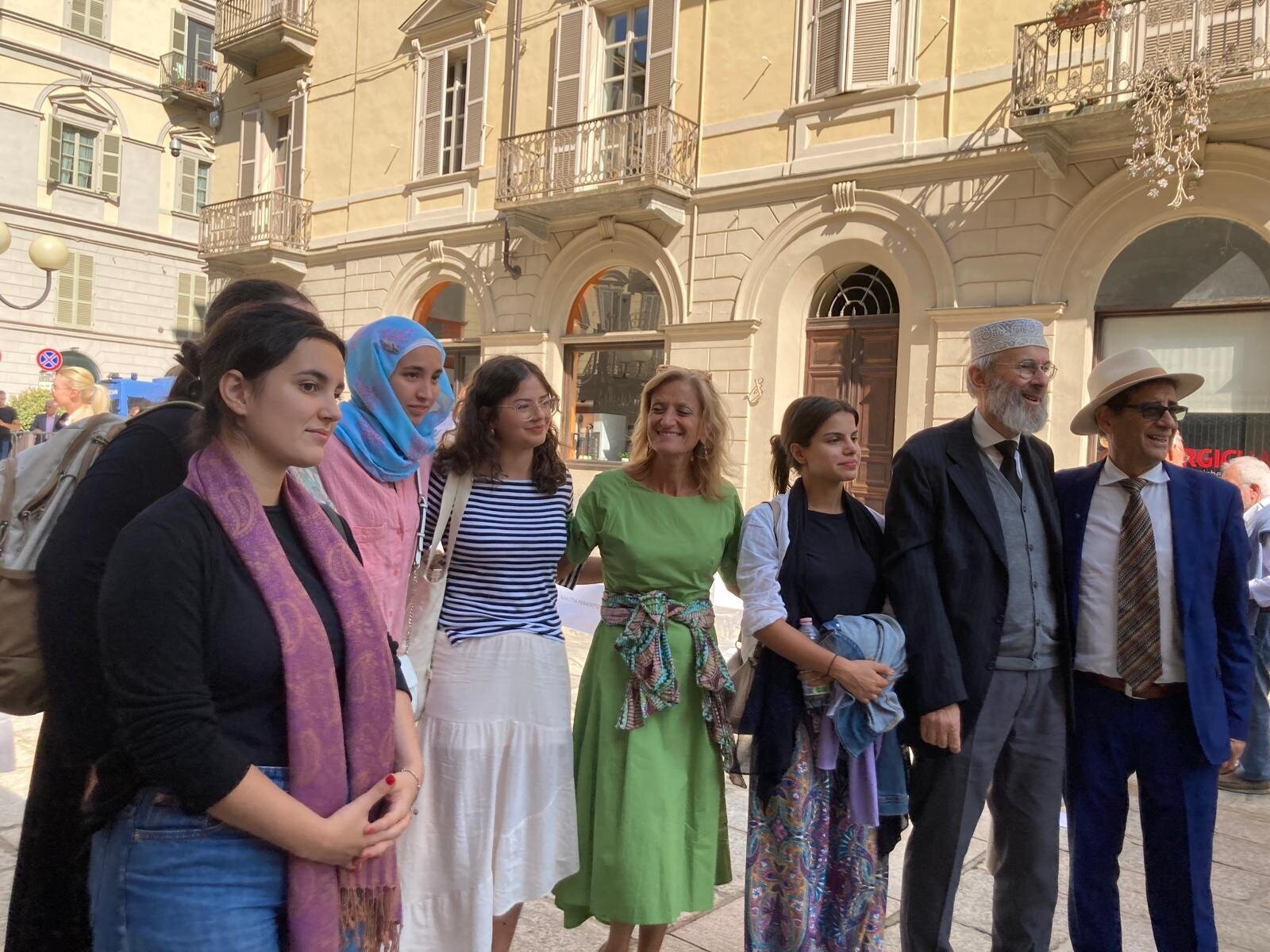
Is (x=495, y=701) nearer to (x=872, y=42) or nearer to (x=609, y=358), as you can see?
(x=872, y=42)

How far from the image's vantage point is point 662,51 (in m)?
13.0

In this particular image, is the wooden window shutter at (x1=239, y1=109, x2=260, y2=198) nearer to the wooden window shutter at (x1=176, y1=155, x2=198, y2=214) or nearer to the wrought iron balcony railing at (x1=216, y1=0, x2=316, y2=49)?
the wrought iron balcony railing at (x1=216, y1=0, x2=316, y2=49)

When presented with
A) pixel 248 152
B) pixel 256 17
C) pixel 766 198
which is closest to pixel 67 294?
pixel 248 152

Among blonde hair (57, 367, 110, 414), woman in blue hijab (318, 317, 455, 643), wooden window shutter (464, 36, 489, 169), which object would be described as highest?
wooden window shutter (464, 36, 489, 169)

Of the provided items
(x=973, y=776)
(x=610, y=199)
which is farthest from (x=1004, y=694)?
(x=610, y=199)

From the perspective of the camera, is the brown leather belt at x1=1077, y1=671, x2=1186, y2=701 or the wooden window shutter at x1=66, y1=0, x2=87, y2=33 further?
the wooden window shutter at x1=66, y1=0, x2=87, y2=33

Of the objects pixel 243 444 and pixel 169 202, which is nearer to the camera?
pixel 243 444

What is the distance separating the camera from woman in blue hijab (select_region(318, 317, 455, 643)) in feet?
8.79

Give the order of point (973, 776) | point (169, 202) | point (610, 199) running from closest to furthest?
point (973, 776) < point (610, 199) < point (169, 202)

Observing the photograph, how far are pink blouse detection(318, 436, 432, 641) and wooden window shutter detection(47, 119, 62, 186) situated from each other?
2958 centimetres

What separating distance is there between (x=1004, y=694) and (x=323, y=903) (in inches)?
80.4

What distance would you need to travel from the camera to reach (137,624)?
147 cm

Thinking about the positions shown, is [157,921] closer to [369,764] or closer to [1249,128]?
[369,764]

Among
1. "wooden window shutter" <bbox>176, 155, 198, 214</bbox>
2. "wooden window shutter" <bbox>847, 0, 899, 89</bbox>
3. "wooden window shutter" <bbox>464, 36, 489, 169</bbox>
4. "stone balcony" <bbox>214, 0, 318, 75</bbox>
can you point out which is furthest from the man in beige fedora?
"wooden window shutter" <bbox>176, 155, 198, 214</bbox>
